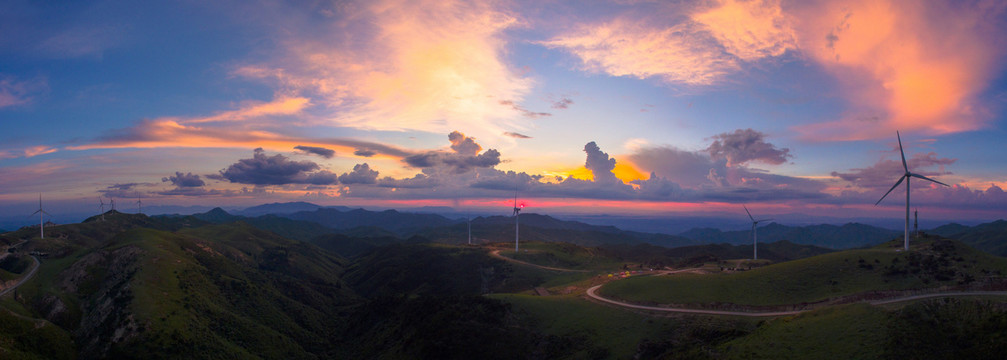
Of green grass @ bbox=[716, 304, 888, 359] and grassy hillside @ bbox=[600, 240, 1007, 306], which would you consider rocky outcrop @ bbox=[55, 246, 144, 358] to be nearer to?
grassy hillside @ bbox=[600, 240, 1007, 306]

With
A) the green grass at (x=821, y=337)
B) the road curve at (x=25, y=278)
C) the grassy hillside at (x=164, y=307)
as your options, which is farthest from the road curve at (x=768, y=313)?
the road curve at (x=25, y=278)

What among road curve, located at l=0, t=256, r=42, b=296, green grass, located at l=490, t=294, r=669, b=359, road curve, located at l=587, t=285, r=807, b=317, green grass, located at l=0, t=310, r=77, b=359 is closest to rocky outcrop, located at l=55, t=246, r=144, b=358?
green grass, located at l=0, t=310, r=77, b=359

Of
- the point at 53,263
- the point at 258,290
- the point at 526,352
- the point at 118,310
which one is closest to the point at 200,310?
the point at 118,310

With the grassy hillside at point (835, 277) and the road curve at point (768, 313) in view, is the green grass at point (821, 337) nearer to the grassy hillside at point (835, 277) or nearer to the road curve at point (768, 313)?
the road curve at point (768, 313)

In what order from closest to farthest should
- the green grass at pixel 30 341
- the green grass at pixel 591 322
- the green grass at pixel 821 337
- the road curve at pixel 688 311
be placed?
the green grass at pixel 821 337
the green grass at pixel 30 341
the road curve at pixel 688 311
the green grass at pixel 591 322

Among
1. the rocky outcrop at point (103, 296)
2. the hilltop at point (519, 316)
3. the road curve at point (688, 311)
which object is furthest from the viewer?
the rocky outcrop at point (103, 296)

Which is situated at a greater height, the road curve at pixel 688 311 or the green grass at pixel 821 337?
the green grass at pixel 821 337
